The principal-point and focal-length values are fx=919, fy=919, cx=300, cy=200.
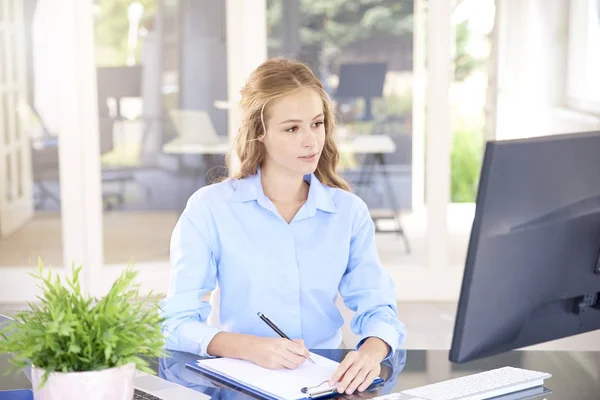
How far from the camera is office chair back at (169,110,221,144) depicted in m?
4.94

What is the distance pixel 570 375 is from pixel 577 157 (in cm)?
55

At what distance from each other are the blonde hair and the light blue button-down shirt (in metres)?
0.08

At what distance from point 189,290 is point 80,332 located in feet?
2.74

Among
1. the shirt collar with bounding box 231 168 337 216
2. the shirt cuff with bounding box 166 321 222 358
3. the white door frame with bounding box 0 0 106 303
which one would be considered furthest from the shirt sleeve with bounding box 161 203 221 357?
the white door frame with bounding box 0 0 106 303

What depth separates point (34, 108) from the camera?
4.98 meters

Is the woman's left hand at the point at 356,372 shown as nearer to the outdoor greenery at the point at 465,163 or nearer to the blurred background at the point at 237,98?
the blurred background at the point at 237,98

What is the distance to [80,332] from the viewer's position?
123cm

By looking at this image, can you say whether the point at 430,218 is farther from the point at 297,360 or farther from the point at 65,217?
the point at 297,360

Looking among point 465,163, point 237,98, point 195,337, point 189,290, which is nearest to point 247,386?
point 195,337

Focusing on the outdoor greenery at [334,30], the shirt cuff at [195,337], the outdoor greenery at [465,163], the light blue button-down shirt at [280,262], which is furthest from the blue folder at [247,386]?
the outdoor greenery at [465,163]

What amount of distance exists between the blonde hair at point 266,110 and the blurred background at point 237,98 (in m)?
2.39

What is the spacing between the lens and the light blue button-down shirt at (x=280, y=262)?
6.99 ft

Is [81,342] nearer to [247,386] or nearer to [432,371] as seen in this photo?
[247,386]

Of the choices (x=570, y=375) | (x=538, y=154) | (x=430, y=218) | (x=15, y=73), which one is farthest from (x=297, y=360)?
(x=15, y=73)
